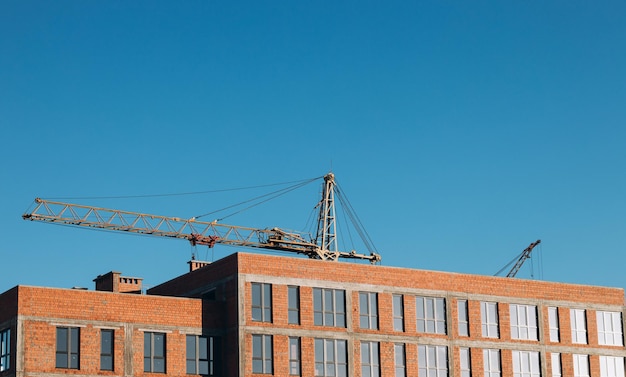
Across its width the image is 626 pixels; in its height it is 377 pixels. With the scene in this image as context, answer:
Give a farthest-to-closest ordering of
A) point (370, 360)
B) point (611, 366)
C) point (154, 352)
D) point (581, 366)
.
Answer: point (611, 366), point (581, 366), point (370, 360), point (154, 352)

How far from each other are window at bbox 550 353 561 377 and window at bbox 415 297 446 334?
8671 millimetres

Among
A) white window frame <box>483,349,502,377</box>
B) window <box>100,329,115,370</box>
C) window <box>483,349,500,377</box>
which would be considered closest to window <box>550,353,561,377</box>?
white window frame <box>483,349,502,377</box>

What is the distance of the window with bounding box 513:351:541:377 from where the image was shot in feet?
274

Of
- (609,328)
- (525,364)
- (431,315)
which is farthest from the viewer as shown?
(609,328)

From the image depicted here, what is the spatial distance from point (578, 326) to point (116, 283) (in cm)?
3122

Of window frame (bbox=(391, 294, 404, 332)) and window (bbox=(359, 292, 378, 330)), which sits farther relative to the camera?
window frame (bbox=(391, 294, 404, 332))

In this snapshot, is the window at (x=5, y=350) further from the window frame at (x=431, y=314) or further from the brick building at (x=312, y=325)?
the window frame at (x=431, y=314)

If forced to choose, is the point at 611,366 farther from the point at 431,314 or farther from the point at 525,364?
the point at 431,314

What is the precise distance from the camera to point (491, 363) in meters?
82.7

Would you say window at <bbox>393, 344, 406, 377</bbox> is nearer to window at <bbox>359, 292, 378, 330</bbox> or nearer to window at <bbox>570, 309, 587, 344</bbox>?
window at <bbox>359, 292, 378, 330</bbox>

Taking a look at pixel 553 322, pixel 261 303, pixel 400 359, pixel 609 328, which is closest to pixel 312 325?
pixel 261 303

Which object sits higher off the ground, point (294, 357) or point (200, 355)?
point (200, 355)

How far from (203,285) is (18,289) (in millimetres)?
12564

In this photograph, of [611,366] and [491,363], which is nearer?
[491,363]
